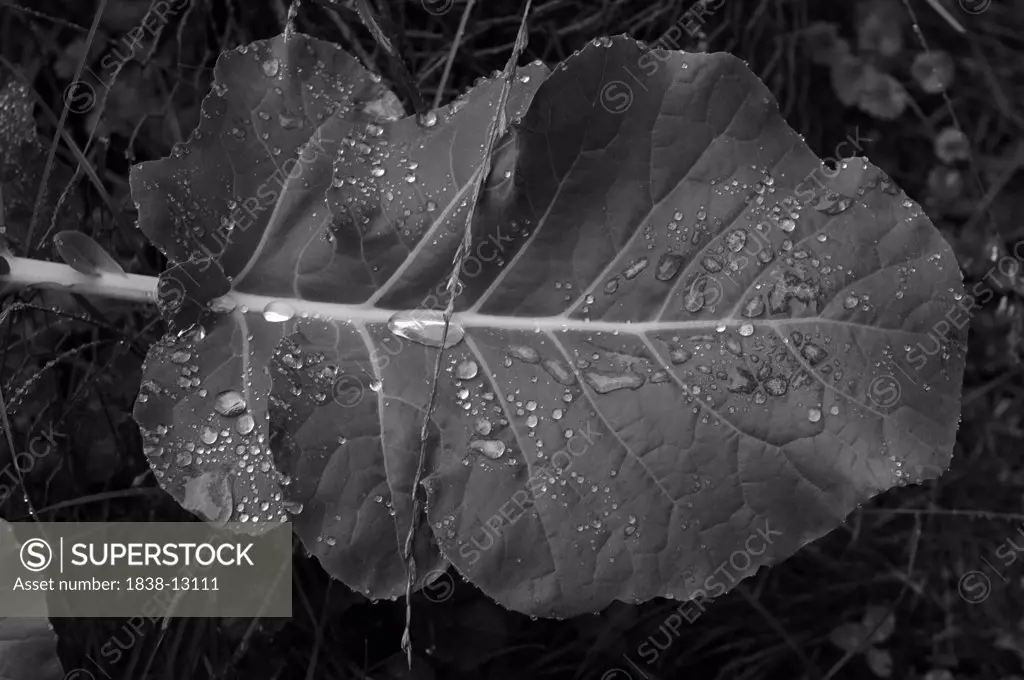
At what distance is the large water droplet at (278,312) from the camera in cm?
143

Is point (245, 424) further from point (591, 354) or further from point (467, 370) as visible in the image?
point (591, 354)

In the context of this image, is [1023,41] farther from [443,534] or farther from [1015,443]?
[443,534]

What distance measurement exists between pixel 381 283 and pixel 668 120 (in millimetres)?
520

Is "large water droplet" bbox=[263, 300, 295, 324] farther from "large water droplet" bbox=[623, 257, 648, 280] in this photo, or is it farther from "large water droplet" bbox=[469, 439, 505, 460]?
"large water droplet" bbox=[623, 257, 648, 280]

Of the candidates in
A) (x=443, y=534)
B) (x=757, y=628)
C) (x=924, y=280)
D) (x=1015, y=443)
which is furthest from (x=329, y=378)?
(x=1015, y=443)

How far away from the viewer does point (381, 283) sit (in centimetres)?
139
